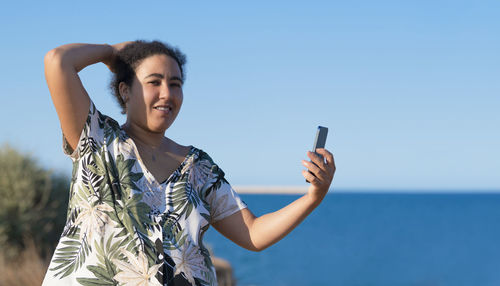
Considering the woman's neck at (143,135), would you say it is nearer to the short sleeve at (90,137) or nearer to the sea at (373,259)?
the short sleeve at (90,137)

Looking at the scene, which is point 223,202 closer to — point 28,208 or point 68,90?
point 68,90

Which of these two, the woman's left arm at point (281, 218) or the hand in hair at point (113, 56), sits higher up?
the hand in hair at point (113, 56)

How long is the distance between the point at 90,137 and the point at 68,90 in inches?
8.0

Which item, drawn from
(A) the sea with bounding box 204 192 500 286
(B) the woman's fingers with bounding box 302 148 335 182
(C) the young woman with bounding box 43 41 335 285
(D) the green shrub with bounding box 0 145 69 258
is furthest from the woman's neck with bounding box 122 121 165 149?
(A) the sea with bounding box 204 192 500 286

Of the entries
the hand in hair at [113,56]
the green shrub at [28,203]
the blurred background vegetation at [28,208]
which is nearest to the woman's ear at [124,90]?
the hand in hair at [113,56]

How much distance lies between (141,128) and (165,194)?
1.05 feet

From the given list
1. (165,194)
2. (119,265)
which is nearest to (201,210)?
(165,194)

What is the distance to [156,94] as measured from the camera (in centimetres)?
243

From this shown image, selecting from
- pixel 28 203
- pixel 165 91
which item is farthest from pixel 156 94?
pixel 28 203

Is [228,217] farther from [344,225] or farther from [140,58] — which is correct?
[344,225]

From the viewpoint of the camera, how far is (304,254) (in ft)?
120

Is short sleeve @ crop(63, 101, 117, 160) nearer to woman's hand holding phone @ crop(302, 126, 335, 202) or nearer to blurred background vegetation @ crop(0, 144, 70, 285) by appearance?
woman's hand holding phone @ crop(302, 126, 335, 202)

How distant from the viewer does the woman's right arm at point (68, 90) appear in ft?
7.32

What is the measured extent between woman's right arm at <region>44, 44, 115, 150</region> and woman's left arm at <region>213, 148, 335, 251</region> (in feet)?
2.55
